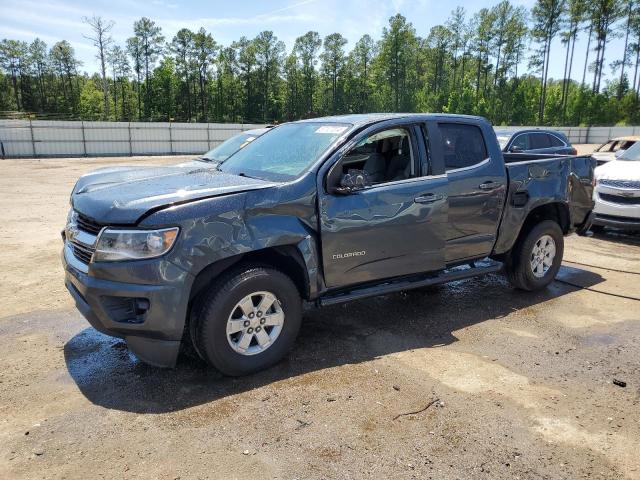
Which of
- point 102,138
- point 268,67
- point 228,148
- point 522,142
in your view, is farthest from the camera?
point 268,67

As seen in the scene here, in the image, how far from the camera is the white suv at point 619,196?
8461 millimetres

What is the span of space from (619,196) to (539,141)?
4.70 m

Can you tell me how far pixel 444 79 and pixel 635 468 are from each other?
88.8m

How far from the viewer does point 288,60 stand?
76812 mm

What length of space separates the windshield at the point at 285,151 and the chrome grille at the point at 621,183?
21.3ft

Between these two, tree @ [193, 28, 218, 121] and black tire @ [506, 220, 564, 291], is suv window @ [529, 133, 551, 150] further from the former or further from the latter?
tree @ [193, 28, 218, 121]

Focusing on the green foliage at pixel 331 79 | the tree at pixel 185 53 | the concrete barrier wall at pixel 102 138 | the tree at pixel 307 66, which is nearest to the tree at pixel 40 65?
the green foliage at pixel 331 79

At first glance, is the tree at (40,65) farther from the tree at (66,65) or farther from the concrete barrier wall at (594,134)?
the concrete barrier wall at (594,134)

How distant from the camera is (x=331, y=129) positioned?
4375 millimetres

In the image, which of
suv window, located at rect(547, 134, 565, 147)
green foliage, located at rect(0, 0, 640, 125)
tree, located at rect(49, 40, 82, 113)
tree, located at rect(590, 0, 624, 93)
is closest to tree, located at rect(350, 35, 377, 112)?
green foliage, located at rect(0, 0, 640, 125)

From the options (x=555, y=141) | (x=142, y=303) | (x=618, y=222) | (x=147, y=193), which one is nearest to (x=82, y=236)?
(x=147, y=193)

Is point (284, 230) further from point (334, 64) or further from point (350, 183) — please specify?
point (334, 64)

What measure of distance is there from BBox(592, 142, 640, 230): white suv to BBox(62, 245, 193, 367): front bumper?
314 inches

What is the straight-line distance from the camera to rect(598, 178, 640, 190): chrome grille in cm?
848
